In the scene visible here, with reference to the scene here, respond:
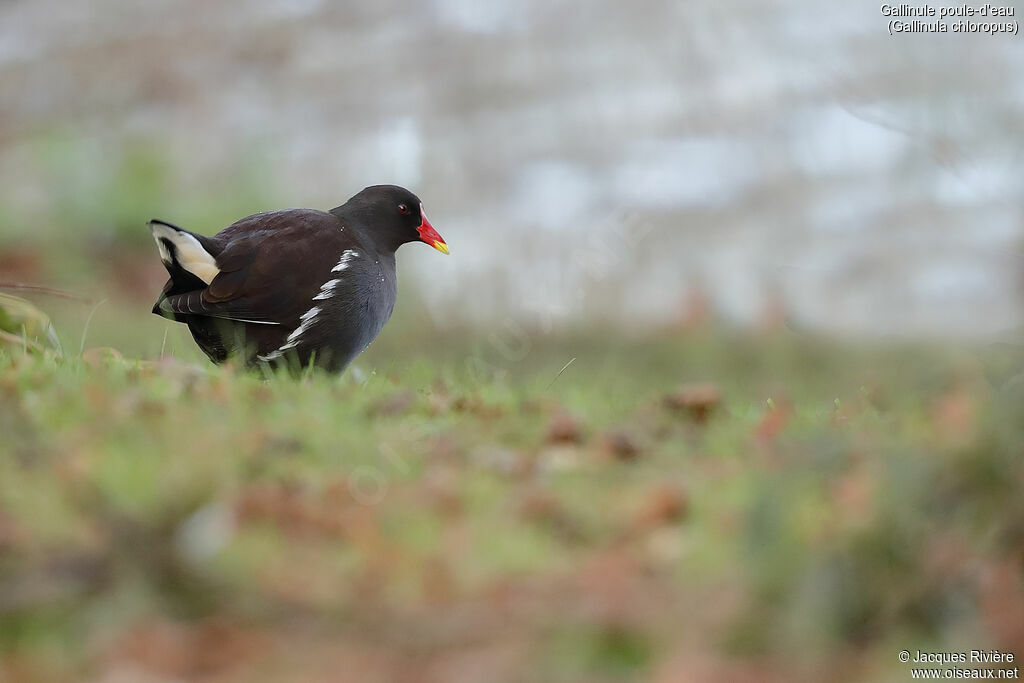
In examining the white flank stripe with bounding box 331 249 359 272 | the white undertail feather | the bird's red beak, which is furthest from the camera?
the bird's red beak

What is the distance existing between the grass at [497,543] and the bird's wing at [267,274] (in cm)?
134

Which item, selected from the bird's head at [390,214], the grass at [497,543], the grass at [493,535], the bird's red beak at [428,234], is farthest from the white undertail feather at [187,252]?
the grass at [497,543]

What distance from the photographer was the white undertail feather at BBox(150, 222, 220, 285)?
4609 mm

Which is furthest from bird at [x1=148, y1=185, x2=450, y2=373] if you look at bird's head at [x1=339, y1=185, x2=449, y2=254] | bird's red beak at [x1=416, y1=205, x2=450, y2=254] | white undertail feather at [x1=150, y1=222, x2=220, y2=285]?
bird's red beak at [x1=416, y1=205, x2=450, y2=254]

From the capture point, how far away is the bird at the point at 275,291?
4.67m

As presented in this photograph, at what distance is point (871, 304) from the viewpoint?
24.0ft

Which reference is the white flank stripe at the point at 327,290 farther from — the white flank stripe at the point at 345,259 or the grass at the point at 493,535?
the grass at the point at 493,535

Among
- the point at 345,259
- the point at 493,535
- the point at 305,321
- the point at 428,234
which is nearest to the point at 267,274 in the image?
the point at 305,321

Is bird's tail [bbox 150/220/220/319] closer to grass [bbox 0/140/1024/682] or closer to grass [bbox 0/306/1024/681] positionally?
grass [bbox 0/140/1024/682]

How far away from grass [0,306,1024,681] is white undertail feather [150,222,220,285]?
1.37 metres

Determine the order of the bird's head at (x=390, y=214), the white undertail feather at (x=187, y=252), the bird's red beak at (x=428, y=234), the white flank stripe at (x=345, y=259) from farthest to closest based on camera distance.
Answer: the bird's red beak at (x=428, y=234)
the bird's head at (x=390, y=214)
the white flank stripe at (x=345, y=259)
the white undertail feather at (x=187, y=252)

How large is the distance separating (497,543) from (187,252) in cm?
273

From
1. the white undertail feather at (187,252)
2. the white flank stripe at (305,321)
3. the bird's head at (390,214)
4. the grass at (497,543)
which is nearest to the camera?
the grass at (497,543)

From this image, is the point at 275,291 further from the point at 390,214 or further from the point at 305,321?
the point at 390,214
